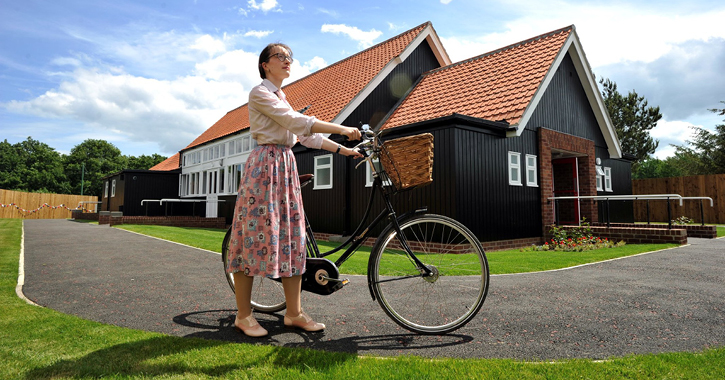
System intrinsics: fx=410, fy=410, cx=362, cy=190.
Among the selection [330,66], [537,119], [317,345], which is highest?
[330,66]

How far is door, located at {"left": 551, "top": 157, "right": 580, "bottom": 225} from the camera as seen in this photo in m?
13.5

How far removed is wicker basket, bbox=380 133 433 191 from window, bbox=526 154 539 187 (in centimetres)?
957

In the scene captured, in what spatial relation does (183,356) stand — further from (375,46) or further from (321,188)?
(375,46)

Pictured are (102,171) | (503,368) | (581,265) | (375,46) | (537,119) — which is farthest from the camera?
(102,171)

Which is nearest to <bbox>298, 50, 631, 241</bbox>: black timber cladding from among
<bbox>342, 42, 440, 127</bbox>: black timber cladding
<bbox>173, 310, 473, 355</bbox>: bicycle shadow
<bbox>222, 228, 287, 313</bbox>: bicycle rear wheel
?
<bbox>342, 42, 440, 127</bbox>: black timber cladding

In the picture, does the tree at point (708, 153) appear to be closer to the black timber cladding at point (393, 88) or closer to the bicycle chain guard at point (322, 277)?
the black timber cladding at point (393, 88)

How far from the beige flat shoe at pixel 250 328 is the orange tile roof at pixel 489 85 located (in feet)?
29.3

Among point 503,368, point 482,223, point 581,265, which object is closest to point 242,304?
point 503,368

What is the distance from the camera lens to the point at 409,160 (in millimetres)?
2791

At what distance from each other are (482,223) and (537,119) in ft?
13.5

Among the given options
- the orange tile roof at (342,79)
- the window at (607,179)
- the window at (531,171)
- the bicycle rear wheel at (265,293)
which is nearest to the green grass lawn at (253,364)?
the bicycle rear wheel at (265,293)

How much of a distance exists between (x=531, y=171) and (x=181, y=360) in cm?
1102

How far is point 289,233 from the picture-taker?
2861mm

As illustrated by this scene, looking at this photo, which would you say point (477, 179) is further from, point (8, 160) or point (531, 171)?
point (8, 160)
